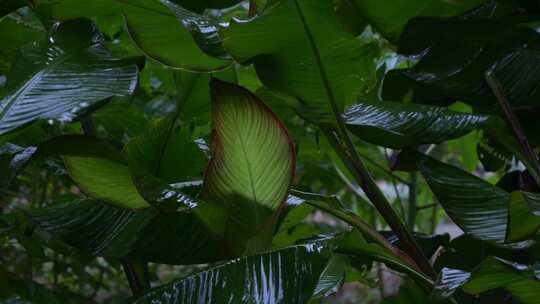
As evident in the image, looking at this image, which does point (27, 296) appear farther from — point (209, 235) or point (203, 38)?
point (203, 38)

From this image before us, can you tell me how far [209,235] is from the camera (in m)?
0.62

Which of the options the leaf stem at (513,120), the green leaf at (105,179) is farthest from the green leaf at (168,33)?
the leaf stem at (513,120)

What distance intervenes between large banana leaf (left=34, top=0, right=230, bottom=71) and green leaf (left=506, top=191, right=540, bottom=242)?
27cm

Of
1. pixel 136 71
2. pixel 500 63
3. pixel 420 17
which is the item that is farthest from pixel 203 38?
pixel 500 63

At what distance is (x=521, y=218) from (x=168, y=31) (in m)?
0.34

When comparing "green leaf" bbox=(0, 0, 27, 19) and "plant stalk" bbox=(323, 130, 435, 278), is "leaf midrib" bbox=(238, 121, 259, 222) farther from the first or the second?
"green leaf" bbox=(0, 0, 27, 19)

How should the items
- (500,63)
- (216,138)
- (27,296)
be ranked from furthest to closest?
1. (500,63)
2. (27,296)
3. (216,138)

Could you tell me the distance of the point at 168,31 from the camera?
0.62m

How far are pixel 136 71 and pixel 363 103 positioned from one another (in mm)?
261

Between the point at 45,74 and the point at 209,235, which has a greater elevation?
the point at 45,74

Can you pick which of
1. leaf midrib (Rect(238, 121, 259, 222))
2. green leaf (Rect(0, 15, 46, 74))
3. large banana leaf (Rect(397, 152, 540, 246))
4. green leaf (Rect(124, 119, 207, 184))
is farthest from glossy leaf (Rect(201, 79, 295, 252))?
green leaf (Rect(0, 15, 46, 74))

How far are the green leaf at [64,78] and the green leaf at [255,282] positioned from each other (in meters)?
0.14

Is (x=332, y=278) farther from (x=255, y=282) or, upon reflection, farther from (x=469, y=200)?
(x=469, y=200)

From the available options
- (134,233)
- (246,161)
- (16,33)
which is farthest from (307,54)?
(16,33)
